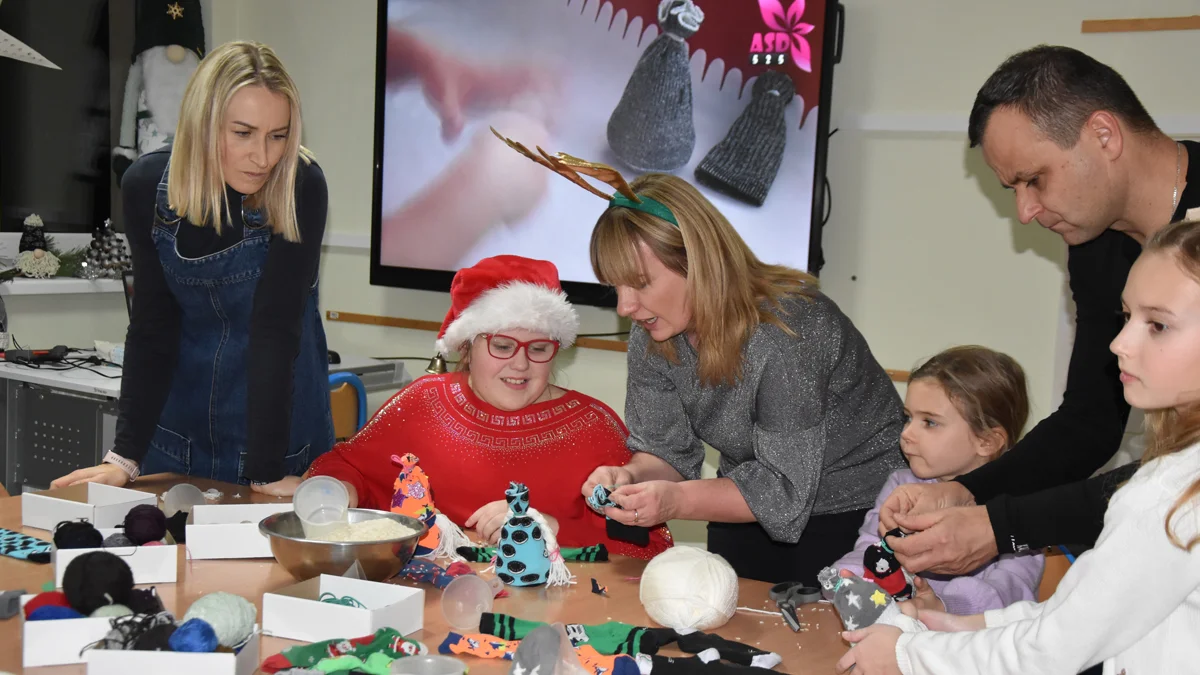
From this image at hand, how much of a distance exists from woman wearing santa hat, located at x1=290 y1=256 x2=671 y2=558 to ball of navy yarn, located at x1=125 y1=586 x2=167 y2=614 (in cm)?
89

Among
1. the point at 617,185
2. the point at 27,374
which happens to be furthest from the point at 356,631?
the point at 27,374

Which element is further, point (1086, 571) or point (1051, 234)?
point (1051, 234)

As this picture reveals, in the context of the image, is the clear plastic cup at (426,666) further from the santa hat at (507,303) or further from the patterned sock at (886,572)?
the santa hat at (507,303)

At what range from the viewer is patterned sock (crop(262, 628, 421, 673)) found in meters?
1.35

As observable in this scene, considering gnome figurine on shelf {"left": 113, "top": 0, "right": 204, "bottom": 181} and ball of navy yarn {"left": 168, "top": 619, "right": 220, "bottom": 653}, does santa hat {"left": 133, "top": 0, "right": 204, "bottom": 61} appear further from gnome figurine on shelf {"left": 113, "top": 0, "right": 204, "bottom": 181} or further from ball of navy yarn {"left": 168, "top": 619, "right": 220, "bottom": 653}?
ball of navy yarn {"left": 168, "top": 619, "right": 220, "bottom": 653}

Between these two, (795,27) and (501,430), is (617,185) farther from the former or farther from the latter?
(795,27)

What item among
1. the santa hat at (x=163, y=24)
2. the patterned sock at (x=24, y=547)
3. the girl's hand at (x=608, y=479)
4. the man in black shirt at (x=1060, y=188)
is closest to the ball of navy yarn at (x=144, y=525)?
the patterned sock at (x=24, y=547)

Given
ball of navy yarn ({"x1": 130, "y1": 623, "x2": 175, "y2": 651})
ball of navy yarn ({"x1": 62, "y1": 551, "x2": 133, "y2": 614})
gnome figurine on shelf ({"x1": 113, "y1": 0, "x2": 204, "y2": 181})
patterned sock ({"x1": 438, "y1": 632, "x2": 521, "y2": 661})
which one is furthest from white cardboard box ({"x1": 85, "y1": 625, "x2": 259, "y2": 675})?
gnome figurine on shelf ({"x1": 113, "y1": 0, "x2": 204, "y2": 181})

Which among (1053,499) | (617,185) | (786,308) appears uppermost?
(617,185)

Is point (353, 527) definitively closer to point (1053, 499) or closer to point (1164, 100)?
point (1053, 499)

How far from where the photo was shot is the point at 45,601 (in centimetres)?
138

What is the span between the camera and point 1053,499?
1629 mm

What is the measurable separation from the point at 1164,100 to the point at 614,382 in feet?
6.84

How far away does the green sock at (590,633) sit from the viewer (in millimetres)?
1465
